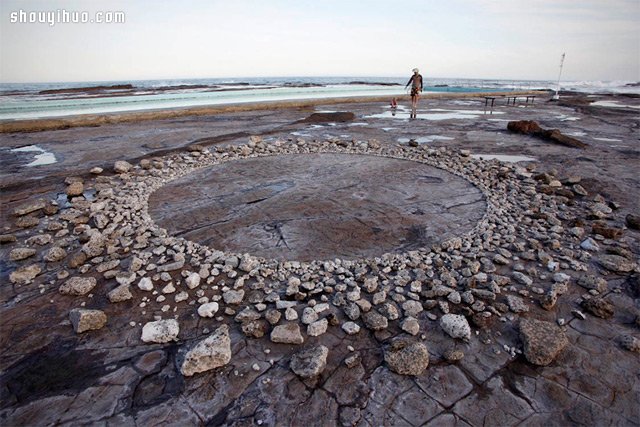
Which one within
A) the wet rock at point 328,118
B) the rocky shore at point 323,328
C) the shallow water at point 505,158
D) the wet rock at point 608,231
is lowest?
the rocky shore at point 323,328

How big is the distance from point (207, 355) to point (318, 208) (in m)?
3.61

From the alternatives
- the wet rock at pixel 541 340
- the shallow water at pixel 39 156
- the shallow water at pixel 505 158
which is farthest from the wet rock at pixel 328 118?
the wet rock at pixel 541 340

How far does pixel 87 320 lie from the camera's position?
3123mm

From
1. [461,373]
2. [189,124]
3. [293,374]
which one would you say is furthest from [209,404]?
[189,124]

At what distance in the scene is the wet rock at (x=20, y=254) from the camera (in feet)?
14.4

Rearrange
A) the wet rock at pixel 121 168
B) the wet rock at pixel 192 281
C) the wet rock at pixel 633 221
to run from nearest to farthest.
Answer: the wet rock at pixel 192 281, the wet rock at pixel 633 221, the wet rock at pixel 121 168

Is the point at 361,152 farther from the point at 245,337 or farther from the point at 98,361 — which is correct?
the point at 98,361

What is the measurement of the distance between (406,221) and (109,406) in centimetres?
442

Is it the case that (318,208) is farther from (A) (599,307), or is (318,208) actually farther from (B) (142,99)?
(B) (142,99)

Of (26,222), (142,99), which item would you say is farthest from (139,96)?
(26,222)

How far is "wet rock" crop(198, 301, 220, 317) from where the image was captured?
3.34m

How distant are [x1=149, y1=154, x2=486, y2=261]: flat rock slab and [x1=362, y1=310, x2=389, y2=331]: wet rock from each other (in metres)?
1.26

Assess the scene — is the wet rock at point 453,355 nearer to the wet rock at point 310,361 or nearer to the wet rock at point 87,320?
the wet rock at point 310,361

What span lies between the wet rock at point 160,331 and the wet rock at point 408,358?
190 centimetres
